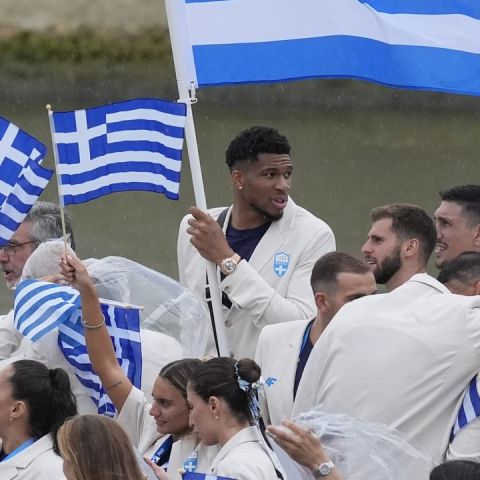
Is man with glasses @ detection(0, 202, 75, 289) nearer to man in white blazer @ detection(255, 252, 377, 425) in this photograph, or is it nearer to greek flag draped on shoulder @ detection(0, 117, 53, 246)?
greek flag draped on shoulder @ detection(0, 117, 53, 246)

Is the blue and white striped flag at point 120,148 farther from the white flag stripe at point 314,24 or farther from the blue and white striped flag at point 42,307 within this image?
the white flag stripe at point 314,24

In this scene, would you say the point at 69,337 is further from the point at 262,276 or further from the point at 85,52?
the point at 85,52

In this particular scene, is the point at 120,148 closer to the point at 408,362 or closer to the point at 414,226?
the point at 414,226

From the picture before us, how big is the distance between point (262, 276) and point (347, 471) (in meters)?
1.50

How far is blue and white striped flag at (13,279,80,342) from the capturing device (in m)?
4.41

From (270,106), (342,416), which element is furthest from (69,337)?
(270,106)

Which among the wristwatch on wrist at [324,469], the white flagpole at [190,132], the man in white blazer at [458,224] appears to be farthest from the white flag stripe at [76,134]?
the wristwatch on wrist at [324,469]

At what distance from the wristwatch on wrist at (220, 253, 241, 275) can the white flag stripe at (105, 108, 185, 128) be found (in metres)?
0.44

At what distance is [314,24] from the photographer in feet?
16.2

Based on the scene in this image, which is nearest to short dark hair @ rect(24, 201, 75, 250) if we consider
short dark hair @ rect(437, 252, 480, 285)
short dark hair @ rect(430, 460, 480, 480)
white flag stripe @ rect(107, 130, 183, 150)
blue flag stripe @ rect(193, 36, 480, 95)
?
white flag stripe @ rect(107, 130, 183, 150)

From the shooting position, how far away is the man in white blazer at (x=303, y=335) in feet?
14.0

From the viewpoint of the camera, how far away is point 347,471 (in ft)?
11.5

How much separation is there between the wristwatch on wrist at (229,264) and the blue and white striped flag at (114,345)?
0.36 metres

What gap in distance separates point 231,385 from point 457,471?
0.87 m
